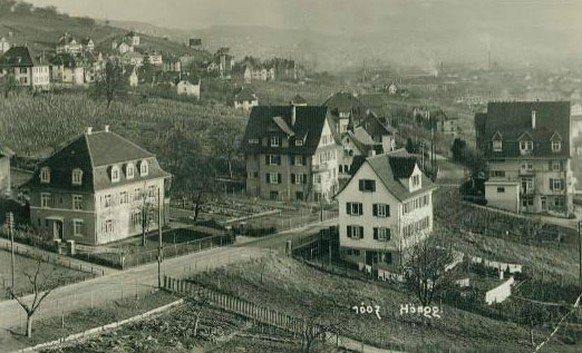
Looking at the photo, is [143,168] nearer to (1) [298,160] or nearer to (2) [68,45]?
(1) [298,160]

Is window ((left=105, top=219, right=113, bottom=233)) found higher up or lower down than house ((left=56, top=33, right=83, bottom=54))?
lower down

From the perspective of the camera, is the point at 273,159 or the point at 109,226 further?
the point at 273,159

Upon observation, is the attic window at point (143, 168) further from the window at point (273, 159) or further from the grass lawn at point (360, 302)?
the window at point (273, 159)

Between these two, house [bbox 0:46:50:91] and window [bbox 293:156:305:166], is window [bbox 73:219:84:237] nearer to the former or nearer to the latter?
window [bbox 293:156:305:166]

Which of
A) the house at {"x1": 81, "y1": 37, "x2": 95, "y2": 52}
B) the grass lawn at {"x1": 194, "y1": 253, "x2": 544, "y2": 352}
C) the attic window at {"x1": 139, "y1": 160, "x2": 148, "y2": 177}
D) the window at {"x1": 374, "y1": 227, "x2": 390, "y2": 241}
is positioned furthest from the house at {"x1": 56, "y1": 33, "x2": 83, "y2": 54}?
the grass lawn at {"x1": 194, "y1": 253, "x2": 544, "y2": 352}

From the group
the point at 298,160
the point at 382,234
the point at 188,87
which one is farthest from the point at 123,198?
the point at 188,87

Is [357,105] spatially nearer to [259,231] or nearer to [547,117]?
[547,117]

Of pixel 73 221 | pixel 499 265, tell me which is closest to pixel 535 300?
pixel 499 265
